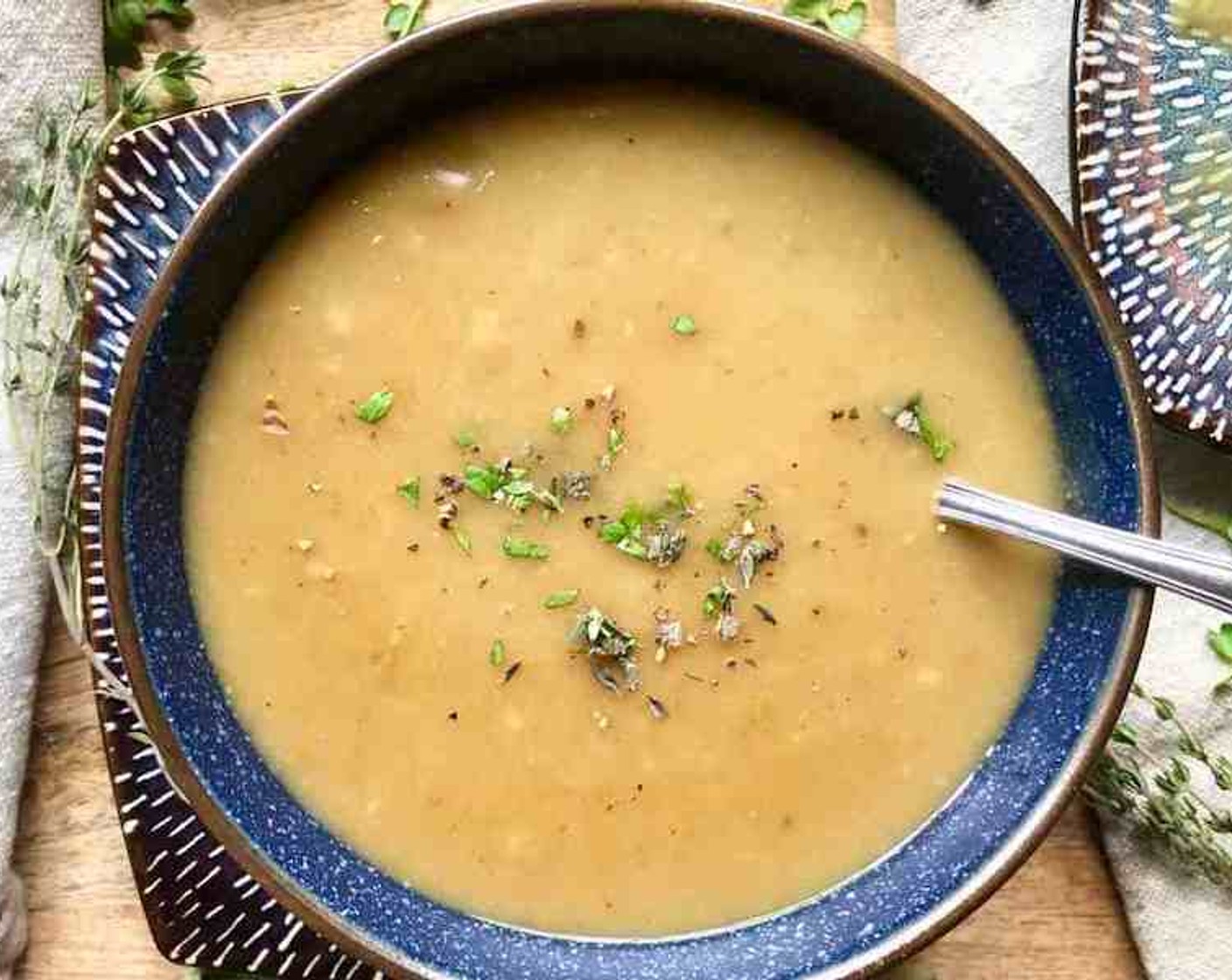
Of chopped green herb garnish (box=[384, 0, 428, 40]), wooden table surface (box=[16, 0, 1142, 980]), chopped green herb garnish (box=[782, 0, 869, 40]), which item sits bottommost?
wooden table surface (box=[16, 0, 1142, 980])

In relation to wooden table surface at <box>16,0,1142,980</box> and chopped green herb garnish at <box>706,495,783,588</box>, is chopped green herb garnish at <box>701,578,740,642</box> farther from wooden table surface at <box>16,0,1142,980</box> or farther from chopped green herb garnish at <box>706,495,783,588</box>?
wooden table surface at <box>16,0,1142,980</box>

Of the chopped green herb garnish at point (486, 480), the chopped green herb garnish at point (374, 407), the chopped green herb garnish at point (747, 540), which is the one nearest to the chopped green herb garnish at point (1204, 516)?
the chopped green herb garnish at point (747, 540)

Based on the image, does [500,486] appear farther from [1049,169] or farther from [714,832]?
[1049,169]

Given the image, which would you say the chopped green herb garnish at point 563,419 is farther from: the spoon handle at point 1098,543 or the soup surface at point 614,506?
the spoon handle at point 1098,543

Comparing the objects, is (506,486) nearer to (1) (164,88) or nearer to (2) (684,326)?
(2) (684,326)

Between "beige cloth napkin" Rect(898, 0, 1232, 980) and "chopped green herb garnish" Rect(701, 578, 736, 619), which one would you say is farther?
"beige cloth napkin" Rect(898, 0, 1232, 980)

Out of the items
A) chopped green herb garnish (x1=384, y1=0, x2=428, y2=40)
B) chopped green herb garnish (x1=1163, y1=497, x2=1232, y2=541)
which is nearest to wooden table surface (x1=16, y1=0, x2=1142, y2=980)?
chopped green herb garnish (x1=384, y1=0, x2=428, y2=40)

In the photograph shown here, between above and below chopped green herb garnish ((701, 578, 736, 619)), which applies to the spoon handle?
above
